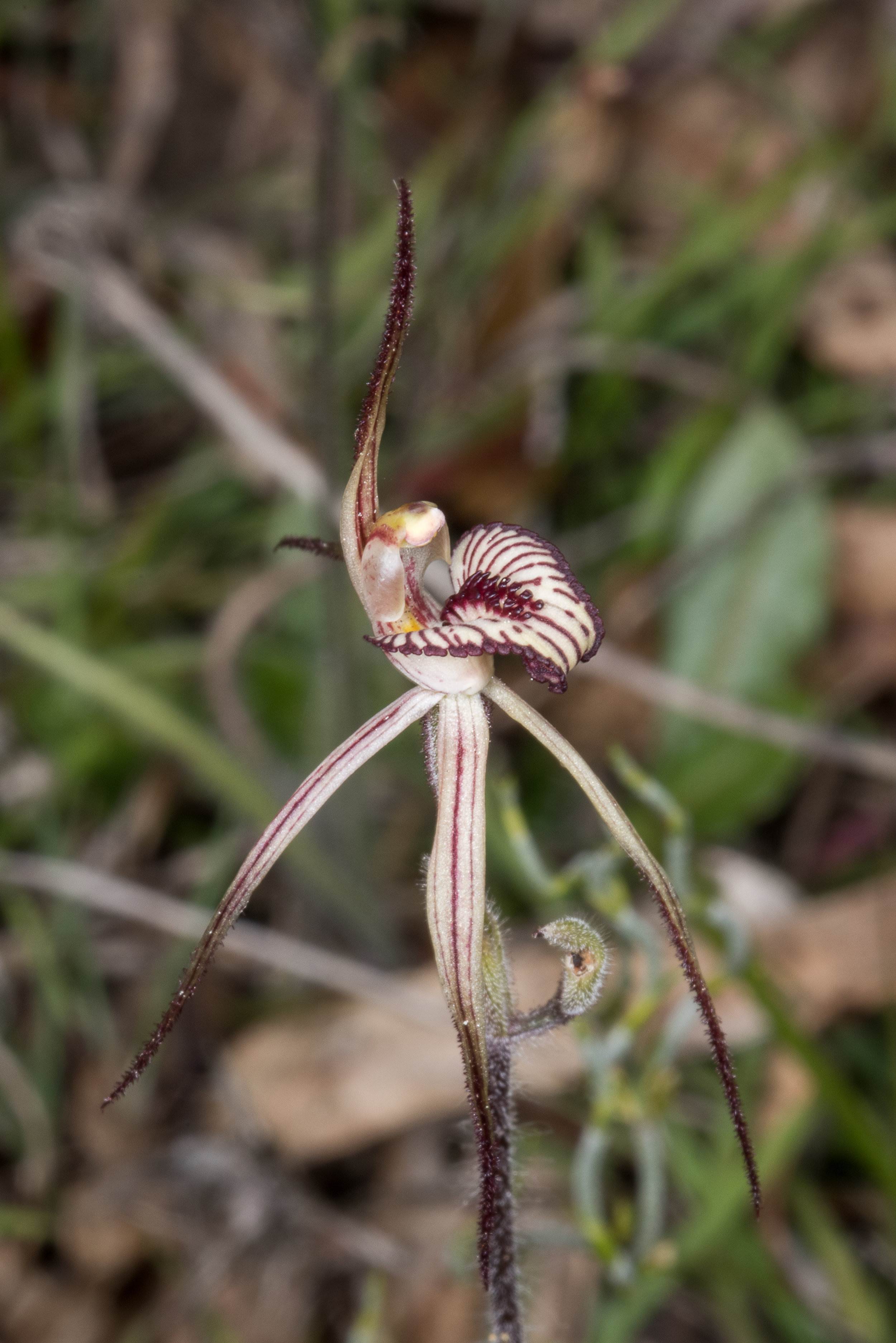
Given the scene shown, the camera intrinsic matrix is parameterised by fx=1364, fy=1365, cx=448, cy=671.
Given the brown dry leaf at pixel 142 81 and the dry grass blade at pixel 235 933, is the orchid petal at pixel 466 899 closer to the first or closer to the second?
the dry grass blade at pixel 235 933

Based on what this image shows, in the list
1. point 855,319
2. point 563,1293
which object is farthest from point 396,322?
point 855,319

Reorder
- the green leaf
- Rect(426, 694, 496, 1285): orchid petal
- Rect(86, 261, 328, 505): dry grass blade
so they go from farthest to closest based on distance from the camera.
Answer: the green leaf, Rect(86, 261, 328, 505): dry grass blade, Rect(426, 694, 496, 1285): orchid petal

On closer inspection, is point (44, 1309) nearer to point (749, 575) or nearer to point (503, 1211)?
point (503, 1211)

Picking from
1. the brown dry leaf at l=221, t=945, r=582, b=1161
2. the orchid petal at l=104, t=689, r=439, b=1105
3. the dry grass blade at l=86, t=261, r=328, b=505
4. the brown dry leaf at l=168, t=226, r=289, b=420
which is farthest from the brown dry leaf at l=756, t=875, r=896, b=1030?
the brown dry leaf at l=168, t=226, r=289, b=420

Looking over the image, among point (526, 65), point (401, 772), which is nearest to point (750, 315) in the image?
point (526, 65)

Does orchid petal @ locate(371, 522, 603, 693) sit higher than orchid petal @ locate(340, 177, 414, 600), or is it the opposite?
orchid petal @ locate(340, 177, 414, 600)

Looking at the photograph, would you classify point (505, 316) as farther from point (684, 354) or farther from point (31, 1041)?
point (31, 1041)

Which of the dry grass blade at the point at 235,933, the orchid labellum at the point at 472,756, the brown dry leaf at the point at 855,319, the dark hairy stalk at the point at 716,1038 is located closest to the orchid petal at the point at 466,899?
the orchid labellum at the point at 472,756

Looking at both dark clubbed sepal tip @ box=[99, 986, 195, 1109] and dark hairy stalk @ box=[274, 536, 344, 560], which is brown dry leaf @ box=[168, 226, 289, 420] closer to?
dark hairy stalk @ box=[274, 536, 344, 560]

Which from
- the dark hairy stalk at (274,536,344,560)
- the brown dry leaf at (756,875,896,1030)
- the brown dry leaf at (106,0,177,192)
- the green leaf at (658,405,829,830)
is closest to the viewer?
the dark hairy stalk at (274,536,344,560)
